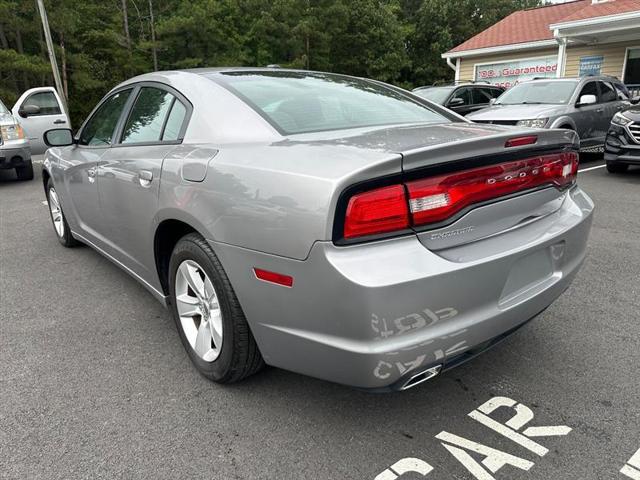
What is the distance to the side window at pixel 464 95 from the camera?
434 inches

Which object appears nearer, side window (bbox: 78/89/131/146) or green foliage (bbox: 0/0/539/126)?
side window (bbox: 78/89/131/146)

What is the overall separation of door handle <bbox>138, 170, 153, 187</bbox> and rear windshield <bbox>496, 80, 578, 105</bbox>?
26.3 ft

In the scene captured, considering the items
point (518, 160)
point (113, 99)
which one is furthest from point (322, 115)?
point (113, 99)

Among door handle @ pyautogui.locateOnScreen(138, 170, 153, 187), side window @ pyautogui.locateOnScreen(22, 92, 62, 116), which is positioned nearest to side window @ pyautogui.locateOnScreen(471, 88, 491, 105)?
→ side window @ pyautogui.locateOnScreen(22, 92, 62, 116)

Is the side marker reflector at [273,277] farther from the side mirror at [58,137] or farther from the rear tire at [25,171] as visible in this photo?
the rear tire at [25,171]

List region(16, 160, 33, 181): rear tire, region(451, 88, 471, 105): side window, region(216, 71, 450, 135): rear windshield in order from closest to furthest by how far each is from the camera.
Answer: region(216, 71, 450, 135): rear windshield → region(16, 160, 33, 181): rear tire → region(451, 88, 471, 105): side window

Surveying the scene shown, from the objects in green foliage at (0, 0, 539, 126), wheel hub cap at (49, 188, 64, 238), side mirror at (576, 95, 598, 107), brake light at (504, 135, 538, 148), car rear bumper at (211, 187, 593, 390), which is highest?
green foliage at (0, 0, 539, 126)

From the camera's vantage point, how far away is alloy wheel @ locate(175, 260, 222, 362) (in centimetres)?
231

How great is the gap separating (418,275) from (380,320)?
0.65 ft

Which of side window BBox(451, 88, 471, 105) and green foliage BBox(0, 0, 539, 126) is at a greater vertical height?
green foliage BBox(0, 0, 539, 126)

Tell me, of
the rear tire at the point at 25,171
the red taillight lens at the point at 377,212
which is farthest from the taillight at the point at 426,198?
the rear tire at the point at 25,171

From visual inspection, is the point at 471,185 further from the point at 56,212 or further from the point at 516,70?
the point at 516,70

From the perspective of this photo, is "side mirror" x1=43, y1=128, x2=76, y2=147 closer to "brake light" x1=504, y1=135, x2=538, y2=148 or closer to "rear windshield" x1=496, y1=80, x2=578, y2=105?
"brake light" x1=504, y1=135, x2=538, y2=148

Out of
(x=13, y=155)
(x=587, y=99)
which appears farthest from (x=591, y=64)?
(x=13, y=155)
